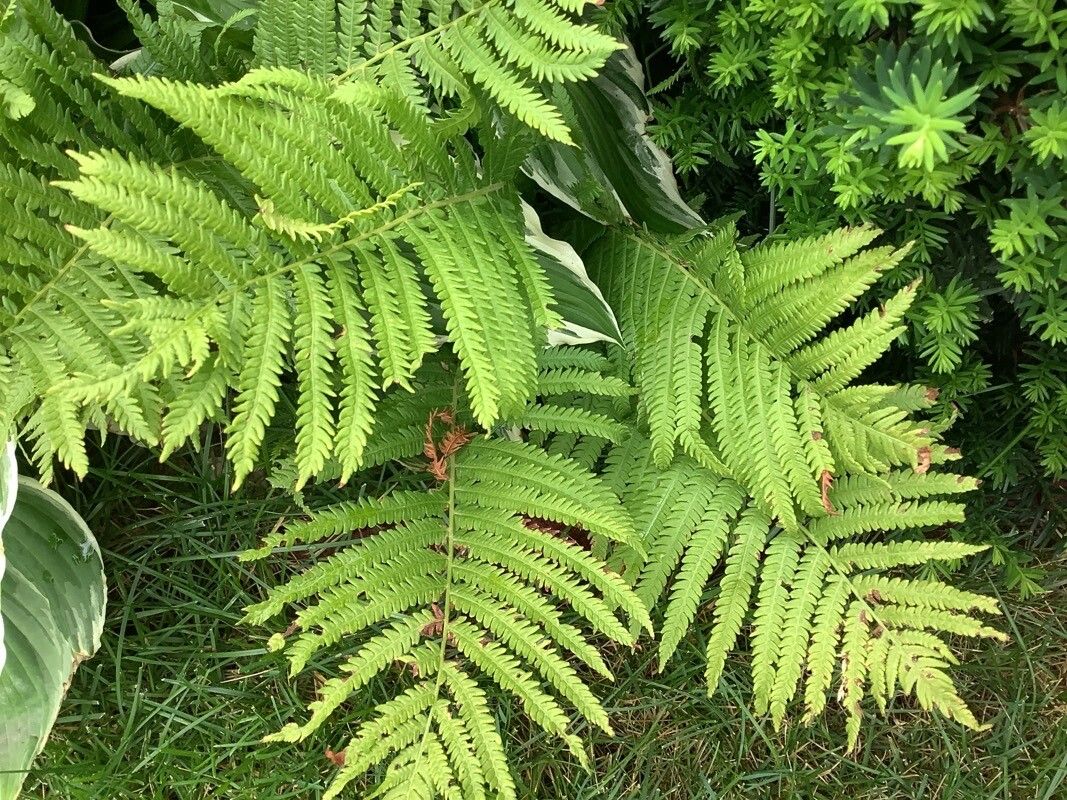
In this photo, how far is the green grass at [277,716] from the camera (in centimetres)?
175

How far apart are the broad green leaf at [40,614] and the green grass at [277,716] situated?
0.18 meters

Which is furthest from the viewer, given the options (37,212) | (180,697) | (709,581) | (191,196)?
(709,581)

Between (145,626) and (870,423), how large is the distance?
1.49m

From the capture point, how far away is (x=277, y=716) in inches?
69.6

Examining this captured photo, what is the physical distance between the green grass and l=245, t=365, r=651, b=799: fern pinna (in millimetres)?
340

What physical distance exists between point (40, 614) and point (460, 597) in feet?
2.50

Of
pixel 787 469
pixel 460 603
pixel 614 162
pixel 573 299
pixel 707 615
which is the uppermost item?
pixel 614 162

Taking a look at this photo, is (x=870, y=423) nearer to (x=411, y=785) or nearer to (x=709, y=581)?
(x=709, y=581)

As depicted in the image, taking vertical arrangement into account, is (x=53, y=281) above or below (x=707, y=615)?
above

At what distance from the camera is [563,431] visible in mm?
1648

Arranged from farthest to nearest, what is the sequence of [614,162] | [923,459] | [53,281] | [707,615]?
1. [707,615]
2. [614,162]
3. [923,459]
4. [53,281]

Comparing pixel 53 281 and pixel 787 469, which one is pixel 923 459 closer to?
pixel 787 469

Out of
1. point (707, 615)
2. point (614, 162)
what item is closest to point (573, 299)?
point (614, 162)

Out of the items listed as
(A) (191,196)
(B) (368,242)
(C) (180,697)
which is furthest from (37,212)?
(C) (180,697)
